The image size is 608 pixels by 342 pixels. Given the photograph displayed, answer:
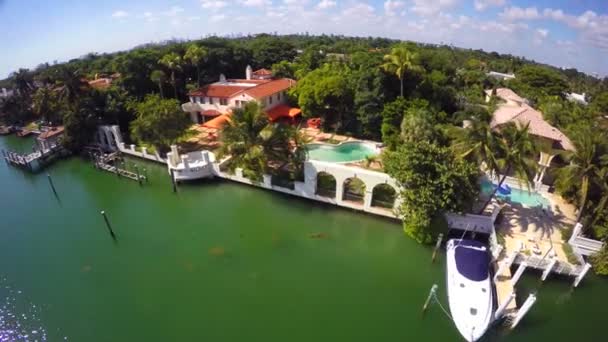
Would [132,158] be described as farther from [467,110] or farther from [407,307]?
[467,110]

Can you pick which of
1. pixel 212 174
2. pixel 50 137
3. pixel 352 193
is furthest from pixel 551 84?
pixel 50 137

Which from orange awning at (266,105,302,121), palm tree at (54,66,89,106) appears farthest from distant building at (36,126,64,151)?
orange awning at (266,105,302,121)

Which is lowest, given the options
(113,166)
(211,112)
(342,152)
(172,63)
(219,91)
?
(113,166)

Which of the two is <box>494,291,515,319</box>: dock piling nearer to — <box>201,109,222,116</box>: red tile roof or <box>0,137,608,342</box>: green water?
<box>0,137,608,342</box>: green water

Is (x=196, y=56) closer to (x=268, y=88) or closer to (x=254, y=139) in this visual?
(x=268, y=88)

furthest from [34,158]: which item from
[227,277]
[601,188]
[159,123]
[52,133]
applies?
[601,188]

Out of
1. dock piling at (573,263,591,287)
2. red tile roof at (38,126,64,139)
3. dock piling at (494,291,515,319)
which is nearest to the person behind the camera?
dock piling at (494,291,515,319)
